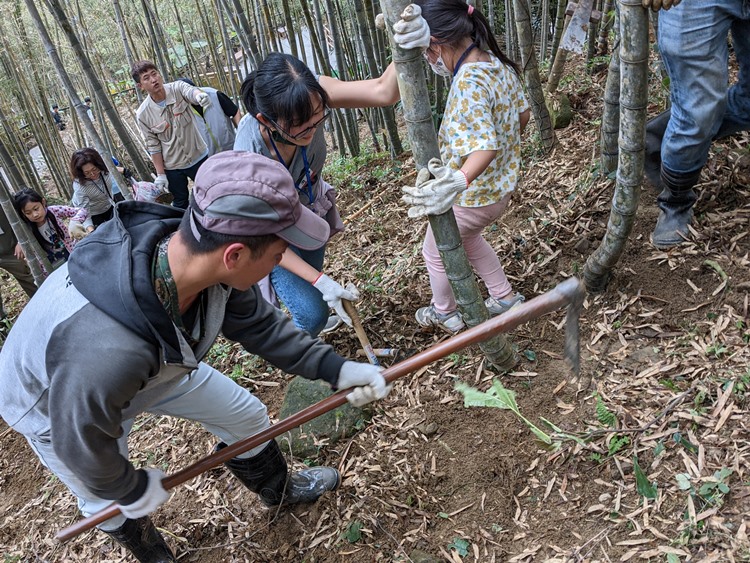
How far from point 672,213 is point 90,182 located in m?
5.06

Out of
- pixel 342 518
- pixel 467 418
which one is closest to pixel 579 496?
pixel 467 418

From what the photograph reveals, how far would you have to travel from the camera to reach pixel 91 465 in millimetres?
1639

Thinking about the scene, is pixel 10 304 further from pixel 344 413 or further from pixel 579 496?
pixel 579 496

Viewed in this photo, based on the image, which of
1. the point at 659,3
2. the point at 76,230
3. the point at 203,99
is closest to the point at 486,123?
the point at 659,3

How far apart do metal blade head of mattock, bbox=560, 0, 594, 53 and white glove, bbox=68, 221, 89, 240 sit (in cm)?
425

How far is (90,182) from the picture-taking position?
543cm

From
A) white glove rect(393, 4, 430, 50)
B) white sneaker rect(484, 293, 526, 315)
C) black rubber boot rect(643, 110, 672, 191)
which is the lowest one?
white sneaker rect(484, 293, 526, 315)

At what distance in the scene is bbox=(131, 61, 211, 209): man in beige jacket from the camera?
4763 millimetres

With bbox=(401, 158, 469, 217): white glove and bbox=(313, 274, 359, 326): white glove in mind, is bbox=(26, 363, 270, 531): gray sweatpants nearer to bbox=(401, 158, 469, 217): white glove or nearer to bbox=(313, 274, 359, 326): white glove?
bbox=(313, 274, 359, 326): white glove

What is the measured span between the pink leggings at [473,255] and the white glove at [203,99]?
276cm

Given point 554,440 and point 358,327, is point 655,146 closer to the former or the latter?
point 554,440

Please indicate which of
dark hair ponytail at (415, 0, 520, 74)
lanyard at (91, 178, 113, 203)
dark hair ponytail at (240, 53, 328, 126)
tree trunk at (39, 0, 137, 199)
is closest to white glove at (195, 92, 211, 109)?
tree trunk at (39, 0, 137, 199)

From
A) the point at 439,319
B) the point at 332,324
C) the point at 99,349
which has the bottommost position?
the point at 332,324

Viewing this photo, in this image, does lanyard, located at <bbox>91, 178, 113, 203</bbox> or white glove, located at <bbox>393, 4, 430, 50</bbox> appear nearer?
white glove, located at <bbox>393, 4, 430, 50</bbox>
